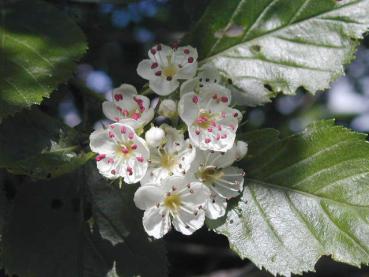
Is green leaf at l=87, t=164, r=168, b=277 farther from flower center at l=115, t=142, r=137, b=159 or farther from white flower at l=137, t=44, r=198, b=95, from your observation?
white flower at l=137, t=44, r=198, b=95

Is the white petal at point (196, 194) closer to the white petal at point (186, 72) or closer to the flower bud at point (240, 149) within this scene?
the flower bud at point (240, 149)

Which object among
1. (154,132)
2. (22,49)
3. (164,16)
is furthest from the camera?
(164,16)

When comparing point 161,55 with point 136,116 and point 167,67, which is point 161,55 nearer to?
point 167,67

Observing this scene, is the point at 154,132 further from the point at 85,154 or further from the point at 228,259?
the point at 228,259

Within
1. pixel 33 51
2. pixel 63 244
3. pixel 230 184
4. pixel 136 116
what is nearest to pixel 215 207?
pixel 230 184

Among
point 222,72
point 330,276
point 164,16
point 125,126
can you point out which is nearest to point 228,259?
point 330,276

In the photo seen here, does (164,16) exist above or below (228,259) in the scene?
above
